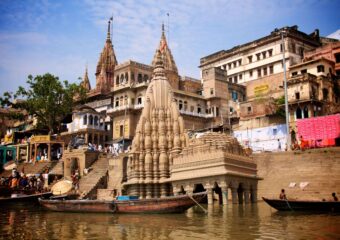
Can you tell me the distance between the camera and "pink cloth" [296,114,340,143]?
32500 mm

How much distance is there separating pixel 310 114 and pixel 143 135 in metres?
20.0

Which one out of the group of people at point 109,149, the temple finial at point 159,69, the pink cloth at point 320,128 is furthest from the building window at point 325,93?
the group of people at point 109,149

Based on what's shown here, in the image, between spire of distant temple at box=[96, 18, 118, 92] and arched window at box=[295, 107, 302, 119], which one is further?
spire of distant temple at box=[96, 18, 118, 92]

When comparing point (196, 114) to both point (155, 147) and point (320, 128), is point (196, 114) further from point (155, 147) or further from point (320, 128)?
point (155, 147)

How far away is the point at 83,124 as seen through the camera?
162ft

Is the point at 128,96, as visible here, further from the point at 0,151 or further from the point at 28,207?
the point at 28,207

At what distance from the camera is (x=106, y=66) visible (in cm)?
6481

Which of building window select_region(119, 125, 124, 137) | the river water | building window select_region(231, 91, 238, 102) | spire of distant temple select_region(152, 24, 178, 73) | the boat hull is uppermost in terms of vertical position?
spire of distant temple select_region(152, 24, 178, 73)

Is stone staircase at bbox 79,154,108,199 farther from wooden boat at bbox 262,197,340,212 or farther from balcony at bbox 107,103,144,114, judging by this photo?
wooden boat at bbox 262,197,340,212

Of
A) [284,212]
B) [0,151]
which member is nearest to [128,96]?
[0,151]

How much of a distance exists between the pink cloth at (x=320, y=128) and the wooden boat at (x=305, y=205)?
15.2m

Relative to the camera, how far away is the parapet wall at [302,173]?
86.5 feet

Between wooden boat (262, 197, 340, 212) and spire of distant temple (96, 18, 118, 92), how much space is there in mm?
43466

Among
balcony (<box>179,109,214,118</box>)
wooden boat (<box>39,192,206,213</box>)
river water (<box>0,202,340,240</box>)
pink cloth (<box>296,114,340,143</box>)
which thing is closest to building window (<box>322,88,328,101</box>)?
pink cloth (<box>296,114,340,143</box>)
